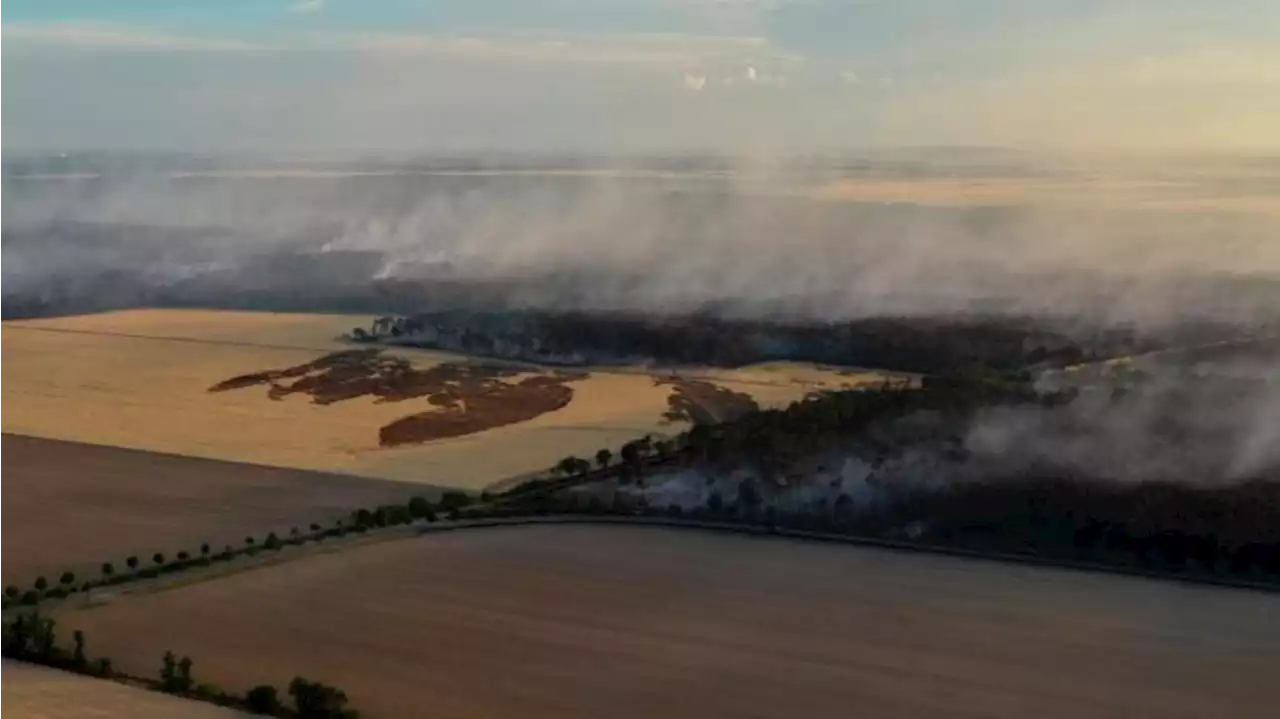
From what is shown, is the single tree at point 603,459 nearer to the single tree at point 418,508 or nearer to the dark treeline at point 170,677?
the single tree at point 418,508

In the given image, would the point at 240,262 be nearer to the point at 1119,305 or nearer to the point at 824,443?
the point at 1119,305

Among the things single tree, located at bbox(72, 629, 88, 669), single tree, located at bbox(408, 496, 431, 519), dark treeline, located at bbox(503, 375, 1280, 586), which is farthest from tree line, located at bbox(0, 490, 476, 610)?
single tree, located at bbox(72, 629, 88, 669)

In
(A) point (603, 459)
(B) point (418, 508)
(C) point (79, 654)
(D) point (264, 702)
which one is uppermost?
(A) point (603, 459)

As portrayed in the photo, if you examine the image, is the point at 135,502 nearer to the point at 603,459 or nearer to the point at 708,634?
the point at 603,459

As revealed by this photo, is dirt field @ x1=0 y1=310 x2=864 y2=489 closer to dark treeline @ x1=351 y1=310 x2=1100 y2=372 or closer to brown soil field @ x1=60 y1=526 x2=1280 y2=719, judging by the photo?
dark treeline @ x1=351 y1=310 x2=1100 y2=372

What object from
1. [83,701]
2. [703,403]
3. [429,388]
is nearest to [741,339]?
[703,403]

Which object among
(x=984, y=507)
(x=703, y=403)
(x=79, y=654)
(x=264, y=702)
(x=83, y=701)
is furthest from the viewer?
(x=703, y=403)

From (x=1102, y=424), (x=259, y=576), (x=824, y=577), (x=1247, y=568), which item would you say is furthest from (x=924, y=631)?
(x=1102, y=424)

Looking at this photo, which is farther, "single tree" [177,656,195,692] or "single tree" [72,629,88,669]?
"single tree" [72,629,88,669]

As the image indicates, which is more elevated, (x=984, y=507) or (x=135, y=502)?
(x=984, y=507)
